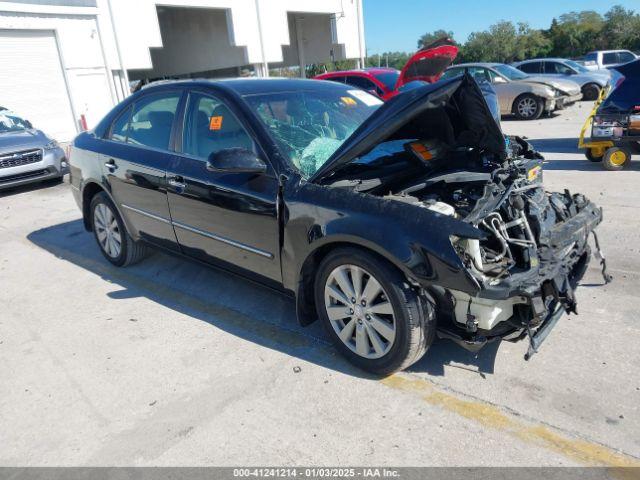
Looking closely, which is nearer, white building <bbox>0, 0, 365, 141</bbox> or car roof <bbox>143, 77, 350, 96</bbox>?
car roof <bbox>143, 77, 350, 96</bbox>

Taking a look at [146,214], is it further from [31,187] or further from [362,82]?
[362,82]

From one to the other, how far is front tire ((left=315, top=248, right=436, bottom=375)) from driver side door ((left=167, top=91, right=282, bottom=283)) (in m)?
0.47

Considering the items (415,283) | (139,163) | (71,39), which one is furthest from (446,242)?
(71,39)

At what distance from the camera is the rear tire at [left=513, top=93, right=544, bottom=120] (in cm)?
1331

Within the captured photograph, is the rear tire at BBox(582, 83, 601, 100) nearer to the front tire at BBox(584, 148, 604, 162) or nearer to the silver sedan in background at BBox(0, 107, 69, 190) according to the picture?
the front tire at BBox(584, 148, 604, 162)

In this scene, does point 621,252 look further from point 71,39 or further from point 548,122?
point 71,39

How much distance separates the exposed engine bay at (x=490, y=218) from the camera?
8.60ft

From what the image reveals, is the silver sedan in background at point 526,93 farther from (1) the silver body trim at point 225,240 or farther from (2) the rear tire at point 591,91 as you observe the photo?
(1) the silver body trim at point 225,240

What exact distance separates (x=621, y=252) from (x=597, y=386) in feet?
7.28

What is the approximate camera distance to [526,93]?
13344 mm

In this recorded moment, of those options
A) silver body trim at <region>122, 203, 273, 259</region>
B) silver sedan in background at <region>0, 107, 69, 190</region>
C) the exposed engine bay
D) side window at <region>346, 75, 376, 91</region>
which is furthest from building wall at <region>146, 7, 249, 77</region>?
the exposed engine bay

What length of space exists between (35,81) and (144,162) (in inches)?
525

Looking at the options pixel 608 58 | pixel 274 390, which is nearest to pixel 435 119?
pixel 274 390

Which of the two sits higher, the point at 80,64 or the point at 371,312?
the point at 80,64
